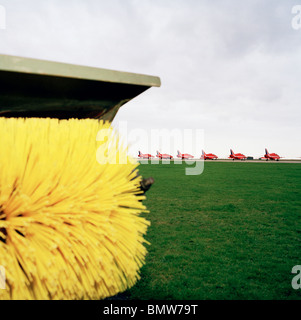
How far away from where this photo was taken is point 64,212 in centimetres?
47

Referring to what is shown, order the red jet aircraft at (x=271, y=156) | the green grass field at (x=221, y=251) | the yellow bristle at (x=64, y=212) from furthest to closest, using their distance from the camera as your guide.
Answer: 1. the red jet aircraft at (x=271, y=156)
2. the green grass field at (x=221, y=251)
3. the yellow bristle at (x=64, y=212)

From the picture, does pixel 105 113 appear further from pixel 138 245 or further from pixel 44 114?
pixel 138 245

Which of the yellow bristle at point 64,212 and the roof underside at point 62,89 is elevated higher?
the roof underside at point 62,89

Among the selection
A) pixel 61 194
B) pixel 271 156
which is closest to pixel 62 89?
pixel 61 194

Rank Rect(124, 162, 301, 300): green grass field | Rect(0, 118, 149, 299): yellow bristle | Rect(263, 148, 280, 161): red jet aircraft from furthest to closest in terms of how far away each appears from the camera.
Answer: Rect(263, 148, 280, 161): red jet aircraft
Rect(124, 162, 301, 300): green grass field
Rect(0, 118, 149, 299): yellow bristle

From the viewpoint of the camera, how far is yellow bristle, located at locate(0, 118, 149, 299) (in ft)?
1.41

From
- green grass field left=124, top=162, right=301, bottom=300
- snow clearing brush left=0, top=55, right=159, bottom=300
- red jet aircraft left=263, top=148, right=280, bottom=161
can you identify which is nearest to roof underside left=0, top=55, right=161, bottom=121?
snow clearing brush left=0, top=55, right=159, bottom=300

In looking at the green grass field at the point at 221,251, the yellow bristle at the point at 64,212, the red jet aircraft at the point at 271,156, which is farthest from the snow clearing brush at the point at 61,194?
the red jet aircraft at the point at 271,156

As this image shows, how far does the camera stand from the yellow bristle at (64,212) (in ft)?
1.41

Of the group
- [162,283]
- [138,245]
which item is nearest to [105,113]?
[138,245]

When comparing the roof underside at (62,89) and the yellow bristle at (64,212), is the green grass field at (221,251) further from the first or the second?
the roof underside at (62,89)

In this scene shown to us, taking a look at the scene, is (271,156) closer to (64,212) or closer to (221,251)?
(221,251)

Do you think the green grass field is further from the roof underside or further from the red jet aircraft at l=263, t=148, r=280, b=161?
A: the red jet aircraft at l=263, t=148, r=280, b=161
